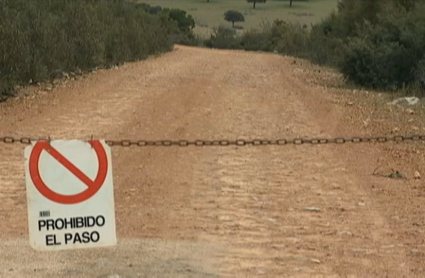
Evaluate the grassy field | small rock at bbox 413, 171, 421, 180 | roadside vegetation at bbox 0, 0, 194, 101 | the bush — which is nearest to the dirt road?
small rock at bbox 413, 171, 421, 180

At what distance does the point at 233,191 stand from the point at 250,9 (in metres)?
91.5

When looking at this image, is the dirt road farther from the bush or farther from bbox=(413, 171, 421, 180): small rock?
the bush

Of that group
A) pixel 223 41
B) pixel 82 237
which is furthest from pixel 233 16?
pixel 82 237

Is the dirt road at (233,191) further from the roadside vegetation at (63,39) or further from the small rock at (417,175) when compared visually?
the roadside vegetation at (63,39)

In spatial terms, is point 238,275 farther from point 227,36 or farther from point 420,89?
point 227,36

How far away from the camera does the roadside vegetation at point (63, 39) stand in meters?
15.6

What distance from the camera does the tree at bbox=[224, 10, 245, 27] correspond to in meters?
87.4

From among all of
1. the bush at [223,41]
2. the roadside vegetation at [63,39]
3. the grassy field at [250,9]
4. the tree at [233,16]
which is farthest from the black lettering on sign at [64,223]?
the tree at [233,16]

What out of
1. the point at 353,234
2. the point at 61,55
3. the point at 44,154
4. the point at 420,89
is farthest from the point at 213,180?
the point at 61,55

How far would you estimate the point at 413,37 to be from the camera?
1844 cm

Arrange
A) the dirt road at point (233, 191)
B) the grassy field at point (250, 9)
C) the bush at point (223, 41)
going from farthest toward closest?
the grassy field at point (250, 9) < the bush at point (223, 41) < the dirt road at point (233, 191)

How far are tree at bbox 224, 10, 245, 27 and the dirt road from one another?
72.3 meters

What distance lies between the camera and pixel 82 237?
476 cm

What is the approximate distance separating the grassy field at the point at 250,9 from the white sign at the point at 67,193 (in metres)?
76.8
